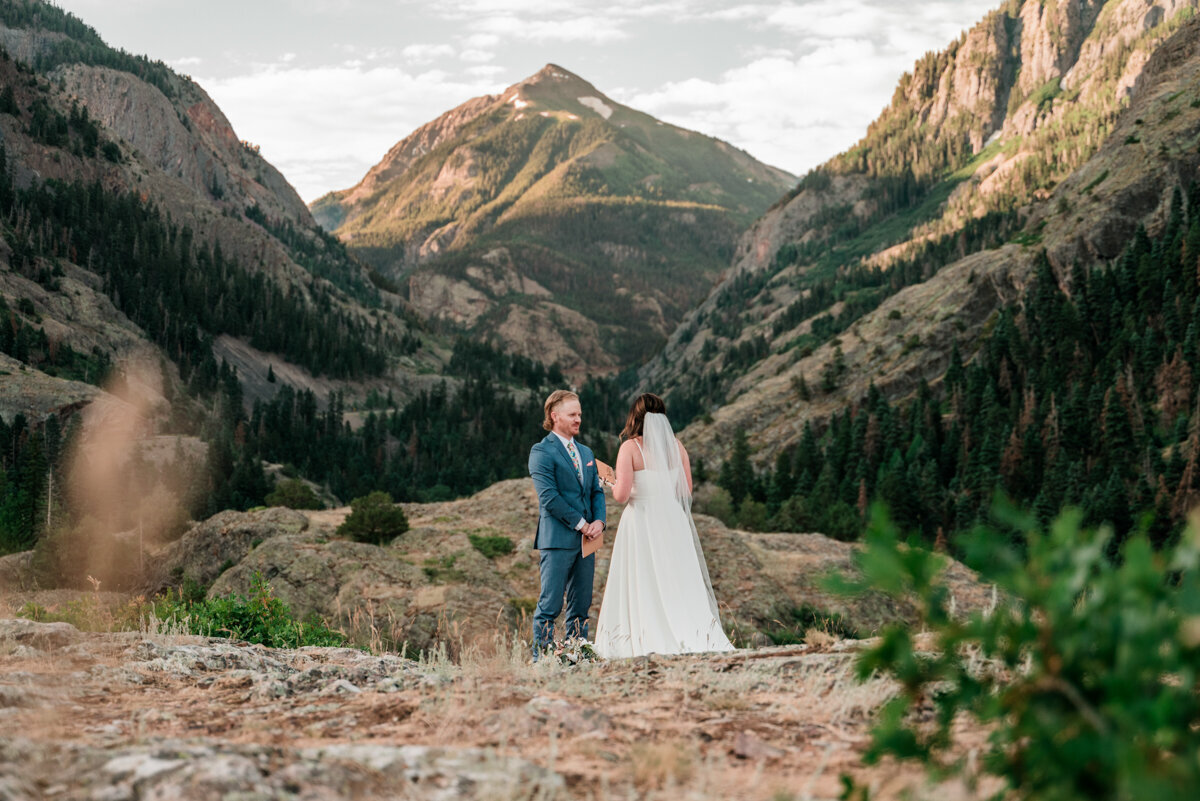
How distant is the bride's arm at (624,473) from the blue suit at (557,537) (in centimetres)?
74

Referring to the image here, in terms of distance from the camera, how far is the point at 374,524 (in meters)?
26.8

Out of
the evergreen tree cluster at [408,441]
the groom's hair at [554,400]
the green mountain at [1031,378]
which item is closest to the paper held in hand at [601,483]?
the groom's hair at [554,400]

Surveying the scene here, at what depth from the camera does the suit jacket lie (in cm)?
942

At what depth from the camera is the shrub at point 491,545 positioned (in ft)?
83.7

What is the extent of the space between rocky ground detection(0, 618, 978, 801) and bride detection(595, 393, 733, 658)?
2.51 metres

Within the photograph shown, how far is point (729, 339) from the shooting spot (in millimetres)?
196250

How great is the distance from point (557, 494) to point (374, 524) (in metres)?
18.7

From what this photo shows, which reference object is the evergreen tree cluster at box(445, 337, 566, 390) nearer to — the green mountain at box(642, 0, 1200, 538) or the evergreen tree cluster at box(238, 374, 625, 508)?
the evergreen tree cluster at box(238, 374, 625, 508)

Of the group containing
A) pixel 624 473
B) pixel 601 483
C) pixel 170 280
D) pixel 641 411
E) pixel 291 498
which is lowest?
pixel 291 498

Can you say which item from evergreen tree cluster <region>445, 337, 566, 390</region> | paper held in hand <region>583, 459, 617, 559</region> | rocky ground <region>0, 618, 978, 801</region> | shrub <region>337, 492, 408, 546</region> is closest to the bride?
paper held in hand <region>583, 459, 617, 559</region>

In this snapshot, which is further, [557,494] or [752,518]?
[752,518]

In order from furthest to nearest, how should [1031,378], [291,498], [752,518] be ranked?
[1031,378] < [752,518] < [291,498]

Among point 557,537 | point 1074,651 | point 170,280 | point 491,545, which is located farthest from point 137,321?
point 1074,651

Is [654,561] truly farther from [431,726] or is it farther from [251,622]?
[251,622]
